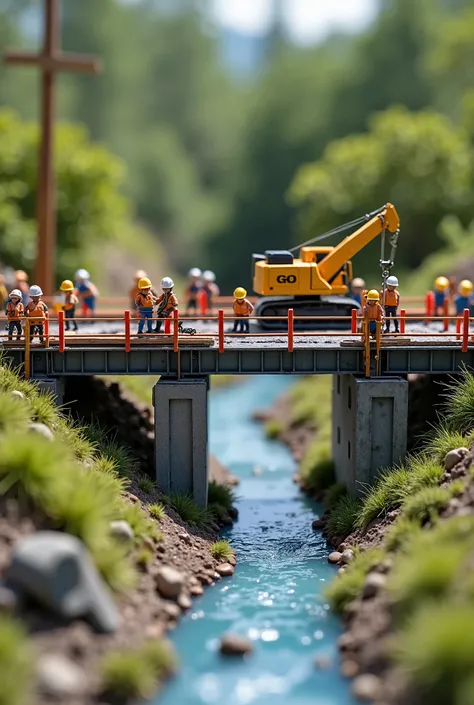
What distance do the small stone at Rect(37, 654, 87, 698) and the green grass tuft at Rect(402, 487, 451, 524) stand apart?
694 cm

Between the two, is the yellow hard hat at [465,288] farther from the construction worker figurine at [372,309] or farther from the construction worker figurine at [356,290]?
the construction worker figurine at [372,309]

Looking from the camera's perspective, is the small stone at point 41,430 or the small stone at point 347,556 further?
the small stone at point 347,556

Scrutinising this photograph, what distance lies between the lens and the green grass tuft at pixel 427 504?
1830cm

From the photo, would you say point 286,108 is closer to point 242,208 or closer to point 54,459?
point 242,208

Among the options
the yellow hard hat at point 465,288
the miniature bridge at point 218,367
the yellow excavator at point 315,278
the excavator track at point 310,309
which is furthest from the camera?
the yellow hard hat at point 465,288

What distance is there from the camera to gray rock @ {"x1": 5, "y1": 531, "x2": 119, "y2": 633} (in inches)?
583

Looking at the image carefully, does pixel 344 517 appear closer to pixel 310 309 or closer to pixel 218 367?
pixel 218 367

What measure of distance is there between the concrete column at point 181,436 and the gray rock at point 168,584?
4469 millimetres

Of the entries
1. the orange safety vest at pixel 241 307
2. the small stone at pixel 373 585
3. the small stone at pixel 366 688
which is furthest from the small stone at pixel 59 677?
the orange safety vest at pixel 241 307

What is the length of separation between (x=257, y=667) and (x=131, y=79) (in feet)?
223

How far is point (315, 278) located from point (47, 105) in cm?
1229

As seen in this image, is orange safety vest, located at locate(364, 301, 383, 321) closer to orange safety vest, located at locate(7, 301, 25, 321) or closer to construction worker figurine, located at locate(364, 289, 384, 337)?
construction worker figurine, located at locate(364, 289, 384, 337)

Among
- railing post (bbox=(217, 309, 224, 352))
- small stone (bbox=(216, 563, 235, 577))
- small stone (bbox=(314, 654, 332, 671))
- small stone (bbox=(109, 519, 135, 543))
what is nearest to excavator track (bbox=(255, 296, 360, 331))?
railing post (bbox=(217, 309, 224, 352))

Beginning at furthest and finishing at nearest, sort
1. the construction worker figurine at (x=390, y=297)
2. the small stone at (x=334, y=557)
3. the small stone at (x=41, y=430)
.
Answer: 1. the construction worker figurine at (x=390, y=297)
2. the small stone at (x=334, y=557)
3. the small stone at (x=41, y=430)
